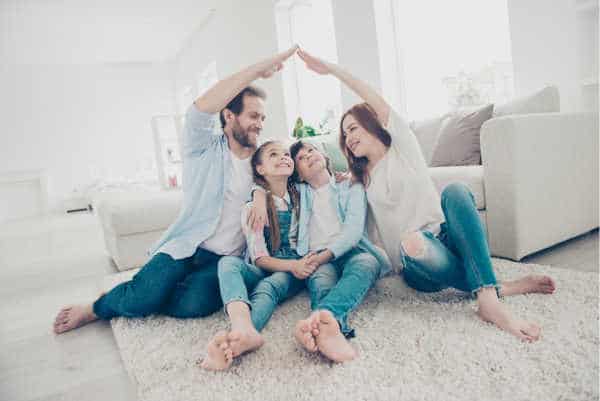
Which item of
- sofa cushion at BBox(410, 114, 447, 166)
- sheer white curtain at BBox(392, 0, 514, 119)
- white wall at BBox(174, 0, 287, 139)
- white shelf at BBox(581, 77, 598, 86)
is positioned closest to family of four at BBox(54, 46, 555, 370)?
sofa cushion at BBox(410, 114, 447, 166)

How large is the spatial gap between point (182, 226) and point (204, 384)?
654mm

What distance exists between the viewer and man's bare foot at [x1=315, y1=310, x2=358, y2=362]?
1.03 m

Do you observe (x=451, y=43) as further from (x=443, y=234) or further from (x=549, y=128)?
(x=443, y=234)

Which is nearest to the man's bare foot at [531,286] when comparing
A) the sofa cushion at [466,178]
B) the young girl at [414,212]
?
the young girl at [414,212]

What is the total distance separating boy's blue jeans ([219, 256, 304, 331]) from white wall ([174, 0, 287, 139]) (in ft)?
9.80

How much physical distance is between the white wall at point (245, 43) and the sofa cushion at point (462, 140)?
2.18 metres

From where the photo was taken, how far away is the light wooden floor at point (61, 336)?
1147mm

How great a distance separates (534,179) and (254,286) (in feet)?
3.95

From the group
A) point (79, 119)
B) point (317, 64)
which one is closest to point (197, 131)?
point (317, 64)

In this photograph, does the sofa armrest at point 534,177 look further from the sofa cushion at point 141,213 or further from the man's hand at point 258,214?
the sofa cushion at point 141,213

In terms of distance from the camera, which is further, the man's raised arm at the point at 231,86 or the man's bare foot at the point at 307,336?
the man's raised arm at the point at 231,86

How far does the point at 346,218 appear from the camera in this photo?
1425 mm

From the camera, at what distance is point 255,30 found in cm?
501

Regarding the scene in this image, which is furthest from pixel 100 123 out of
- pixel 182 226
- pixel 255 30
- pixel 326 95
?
pixel 182 226
